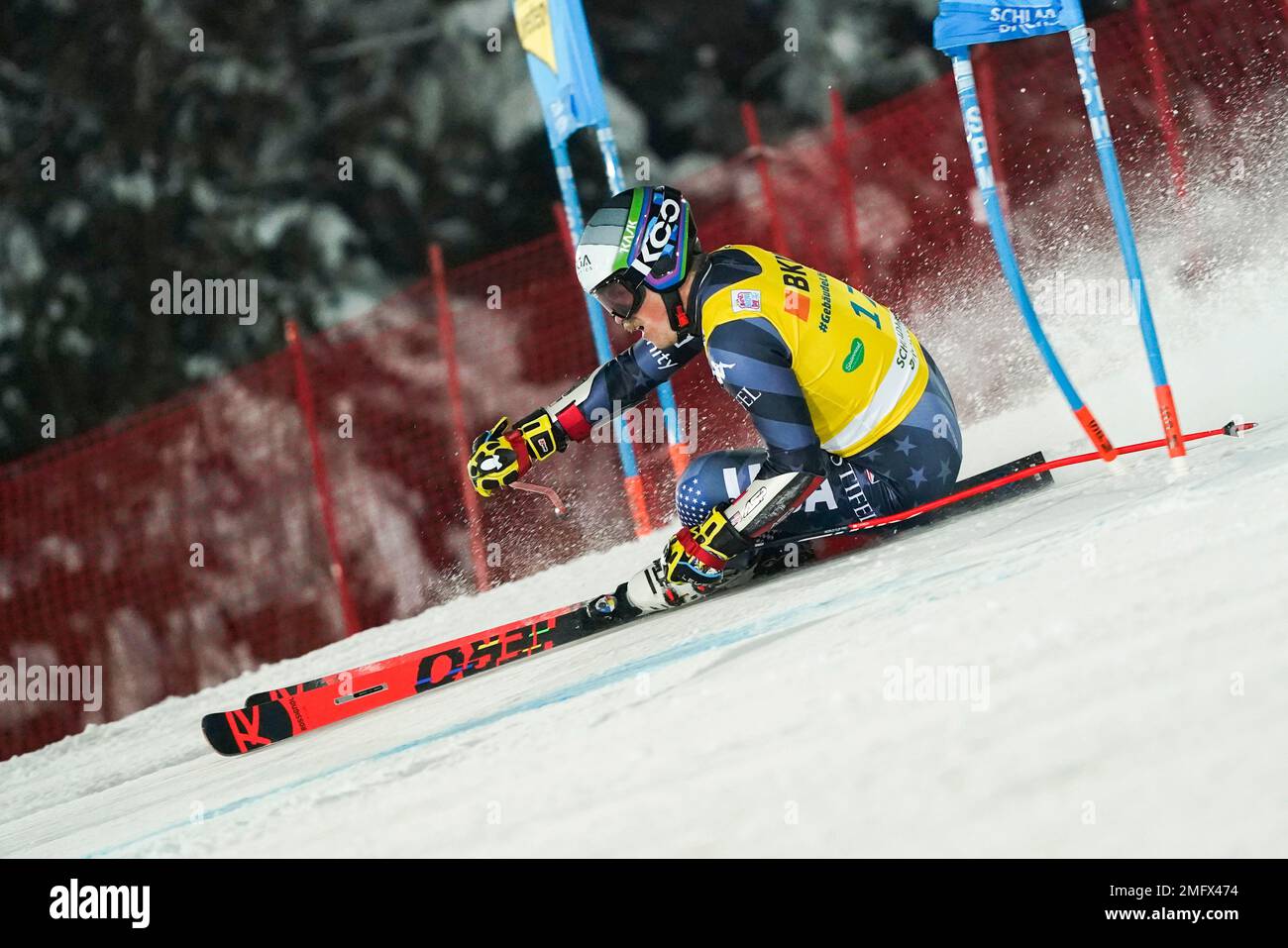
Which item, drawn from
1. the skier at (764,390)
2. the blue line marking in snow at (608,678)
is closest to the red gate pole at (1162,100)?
the skier at (764,390)

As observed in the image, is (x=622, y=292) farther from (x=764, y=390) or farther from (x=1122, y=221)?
(x=1122, y=221)

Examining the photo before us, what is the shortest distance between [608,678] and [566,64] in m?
3.17

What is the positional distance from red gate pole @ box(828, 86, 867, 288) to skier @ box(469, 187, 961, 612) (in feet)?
9.69

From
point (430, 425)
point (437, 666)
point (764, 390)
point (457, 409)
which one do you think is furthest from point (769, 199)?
point (437, 666)

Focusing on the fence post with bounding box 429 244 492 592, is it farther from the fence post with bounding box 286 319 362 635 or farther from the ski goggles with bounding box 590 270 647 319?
the ski goggles with bounding box 590 270 647 319

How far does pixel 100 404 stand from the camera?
13250 millimetres

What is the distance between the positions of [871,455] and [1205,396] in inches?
70.6

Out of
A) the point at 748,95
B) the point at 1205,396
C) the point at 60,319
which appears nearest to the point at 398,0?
the point at 748,95

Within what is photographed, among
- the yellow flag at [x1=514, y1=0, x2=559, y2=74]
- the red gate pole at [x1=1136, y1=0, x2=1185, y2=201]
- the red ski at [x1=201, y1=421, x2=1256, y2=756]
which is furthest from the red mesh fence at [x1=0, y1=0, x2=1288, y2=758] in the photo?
the red ski at [x1=201, y1=421, x2=1256, y2=756]

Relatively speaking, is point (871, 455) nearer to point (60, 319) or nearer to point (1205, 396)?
point (1205, 396)

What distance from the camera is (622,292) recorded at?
3.81 metres

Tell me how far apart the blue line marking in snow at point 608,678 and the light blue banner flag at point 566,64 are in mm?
2784

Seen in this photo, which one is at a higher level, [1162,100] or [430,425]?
[1162,100]

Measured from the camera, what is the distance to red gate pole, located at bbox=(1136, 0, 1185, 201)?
684 centimetres
